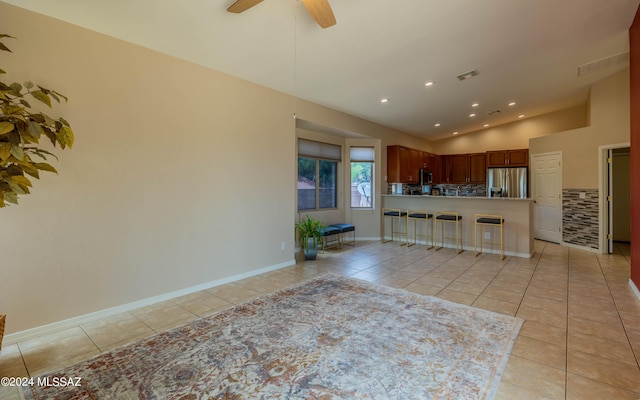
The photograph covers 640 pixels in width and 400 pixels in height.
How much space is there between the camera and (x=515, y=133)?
8.19m

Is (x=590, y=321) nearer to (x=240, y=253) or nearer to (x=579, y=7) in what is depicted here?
(x=579, y=7)

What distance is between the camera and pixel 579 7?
2945mm

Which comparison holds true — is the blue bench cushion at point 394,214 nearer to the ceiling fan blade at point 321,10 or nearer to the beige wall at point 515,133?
the beige wall at point 515,133

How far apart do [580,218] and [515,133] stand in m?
3.36

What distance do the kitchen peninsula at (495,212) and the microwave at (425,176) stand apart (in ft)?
6.67

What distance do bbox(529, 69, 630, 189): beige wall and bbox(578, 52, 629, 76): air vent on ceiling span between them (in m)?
0.69

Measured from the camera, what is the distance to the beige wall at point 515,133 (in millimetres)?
7195

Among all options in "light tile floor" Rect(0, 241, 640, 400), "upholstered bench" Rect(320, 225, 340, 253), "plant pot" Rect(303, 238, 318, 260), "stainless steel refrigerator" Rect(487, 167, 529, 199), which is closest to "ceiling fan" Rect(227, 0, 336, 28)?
"light tile floor" Rect(0, 241, 640, 400)

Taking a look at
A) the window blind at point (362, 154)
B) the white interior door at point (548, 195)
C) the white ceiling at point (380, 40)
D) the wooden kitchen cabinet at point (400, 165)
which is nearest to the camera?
the white ceiling at point (380, 40)

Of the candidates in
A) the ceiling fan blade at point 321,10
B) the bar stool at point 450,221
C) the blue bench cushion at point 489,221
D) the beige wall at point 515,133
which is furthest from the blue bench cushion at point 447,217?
the ceiling fan blade at point 321,10

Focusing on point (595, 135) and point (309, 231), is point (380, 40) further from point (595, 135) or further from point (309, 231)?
point (595, 135)

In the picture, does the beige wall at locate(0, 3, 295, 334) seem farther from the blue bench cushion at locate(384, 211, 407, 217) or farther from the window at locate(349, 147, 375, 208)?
the blue bench cushion at locate(384, 211, 407, 217)

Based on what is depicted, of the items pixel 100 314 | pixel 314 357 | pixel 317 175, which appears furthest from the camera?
pixel 317 175

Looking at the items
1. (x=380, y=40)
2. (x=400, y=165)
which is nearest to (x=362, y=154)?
(x=400, y=165)
